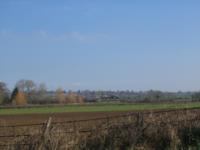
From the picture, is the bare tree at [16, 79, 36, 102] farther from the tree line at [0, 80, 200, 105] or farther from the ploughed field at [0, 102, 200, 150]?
the ploughed field at [0, 102, 200, 150]

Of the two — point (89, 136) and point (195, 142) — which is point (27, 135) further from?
point (195, 142)

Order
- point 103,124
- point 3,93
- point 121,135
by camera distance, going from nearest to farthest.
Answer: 1. point 121,135
2. point 103,124
3. point 3,93

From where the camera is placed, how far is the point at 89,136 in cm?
1803

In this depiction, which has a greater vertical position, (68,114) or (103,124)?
(103,124)

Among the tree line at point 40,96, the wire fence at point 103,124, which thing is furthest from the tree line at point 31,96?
the wire fence at point 103,124

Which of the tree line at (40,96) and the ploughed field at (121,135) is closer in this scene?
the ploughed field at (121,135)

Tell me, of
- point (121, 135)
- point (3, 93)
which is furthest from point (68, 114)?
point (3, 93)

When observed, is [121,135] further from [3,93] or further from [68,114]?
[3,93]

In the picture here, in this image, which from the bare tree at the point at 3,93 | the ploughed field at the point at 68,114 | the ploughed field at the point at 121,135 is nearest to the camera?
the ploughed field at the point at 121,135

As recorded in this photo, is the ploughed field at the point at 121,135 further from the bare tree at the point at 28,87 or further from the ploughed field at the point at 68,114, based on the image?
the bare tree at the point at 28,87

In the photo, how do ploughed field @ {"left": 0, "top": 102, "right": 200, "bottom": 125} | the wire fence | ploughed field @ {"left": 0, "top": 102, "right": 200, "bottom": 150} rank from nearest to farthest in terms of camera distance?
ploughed field @ {"left": 0, "top": 102, "right": 200, "bottom": 150}, the wire fence, ploughed field @ {"left": 0, "top": 102, "right": 200, "bottom": 125}

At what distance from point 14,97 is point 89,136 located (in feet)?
451

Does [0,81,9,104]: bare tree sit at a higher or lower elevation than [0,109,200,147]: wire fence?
higher

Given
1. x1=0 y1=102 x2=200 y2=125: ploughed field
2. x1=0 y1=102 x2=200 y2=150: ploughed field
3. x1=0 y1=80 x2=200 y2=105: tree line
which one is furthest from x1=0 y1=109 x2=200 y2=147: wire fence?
x1=0 y1=80 x2=200 y2=105: tree line
